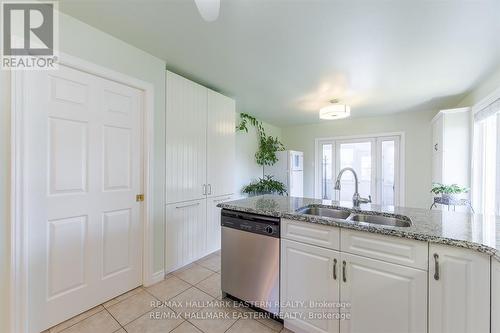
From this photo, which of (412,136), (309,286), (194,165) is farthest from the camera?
(412,136)

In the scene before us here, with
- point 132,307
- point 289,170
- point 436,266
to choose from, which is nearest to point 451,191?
point 436,266

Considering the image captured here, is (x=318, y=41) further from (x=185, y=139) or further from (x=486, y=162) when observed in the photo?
(x=486, y=162)

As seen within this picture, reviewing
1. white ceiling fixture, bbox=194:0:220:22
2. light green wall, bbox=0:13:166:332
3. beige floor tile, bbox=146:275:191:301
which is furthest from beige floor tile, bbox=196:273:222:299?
white ceiling fixture, bbox=194:0:220:22

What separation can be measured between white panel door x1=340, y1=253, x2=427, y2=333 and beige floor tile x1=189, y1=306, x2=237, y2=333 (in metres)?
0.89

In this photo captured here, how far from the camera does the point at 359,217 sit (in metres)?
1.81

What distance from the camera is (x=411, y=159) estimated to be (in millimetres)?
4277

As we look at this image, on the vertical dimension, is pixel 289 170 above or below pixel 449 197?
above

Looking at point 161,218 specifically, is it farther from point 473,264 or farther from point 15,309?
point 473,264

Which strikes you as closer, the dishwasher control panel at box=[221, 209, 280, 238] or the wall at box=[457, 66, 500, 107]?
the dishwasher control panel at box=[221, 209, 280, 238]

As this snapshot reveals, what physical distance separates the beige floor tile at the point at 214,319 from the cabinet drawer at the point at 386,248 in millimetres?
1135

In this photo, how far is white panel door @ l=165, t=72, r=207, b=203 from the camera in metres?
2.44

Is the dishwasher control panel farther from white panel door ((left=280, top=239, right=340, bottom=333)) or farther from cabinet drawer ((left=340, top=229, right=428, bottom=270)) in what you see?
cabinet drawer ((left=340, top=229, right=428, bottom=270))

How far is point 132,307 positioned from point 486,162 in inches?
172

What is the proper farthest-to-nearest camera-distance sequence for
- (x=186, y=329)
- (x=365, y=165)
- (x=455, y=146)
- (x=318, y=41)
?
(x=365, y=165), (x=455, y=146), (x=318, y=41), (x=186, y=329)
